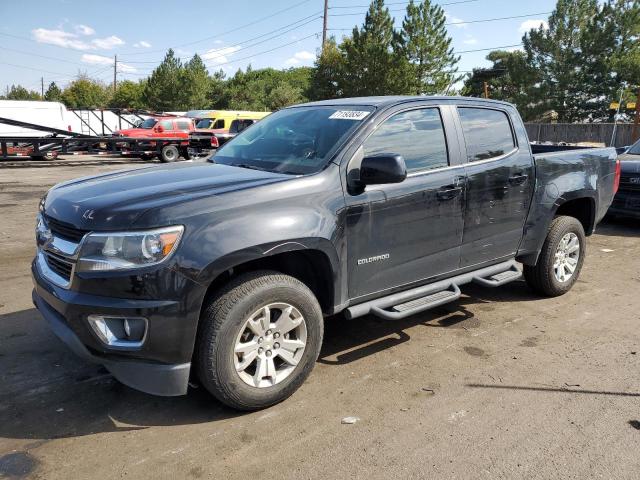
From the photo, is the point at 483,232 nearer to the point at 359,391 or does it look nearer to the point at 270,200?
the point at 359,391

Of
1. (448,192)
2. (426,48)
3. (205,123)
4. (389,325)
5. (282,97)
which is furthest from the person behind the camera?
(282,97)

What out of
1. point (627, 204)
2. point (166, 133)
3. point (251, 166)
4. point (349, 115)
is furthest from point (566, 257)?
point (166, 133)

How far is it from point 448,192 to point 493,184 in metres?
0.58

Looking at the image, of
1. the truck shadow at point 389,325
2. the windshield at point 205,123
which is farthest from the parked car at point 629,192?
the windshield at point 205,123

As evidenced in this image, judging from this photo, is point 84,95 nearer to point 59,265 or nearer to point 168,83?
point 168,83

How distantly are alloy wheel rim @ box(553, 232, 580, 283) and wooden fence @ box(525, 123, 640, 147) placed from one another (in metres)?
26.6

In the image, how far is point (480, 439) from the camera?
2.92m

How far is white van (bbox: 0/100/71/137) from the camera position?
22359 millimetres

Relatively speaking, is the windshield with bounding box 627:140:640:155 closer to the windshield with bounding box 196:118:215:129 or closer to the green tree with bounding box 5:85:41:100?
the windshield with bounding box 196:118:215:129

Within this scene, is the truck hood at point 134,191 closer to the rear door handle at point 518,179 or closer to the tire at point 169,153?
the rear door handle at point 518,179

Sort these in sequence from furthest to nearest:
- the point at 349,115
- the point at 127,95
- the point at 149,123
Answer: the point at 127,95
the point at 149,123
the point at 349,115

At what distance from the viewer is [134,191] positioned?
122 inches

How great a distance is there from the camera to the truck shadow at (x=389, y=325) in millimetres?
4047

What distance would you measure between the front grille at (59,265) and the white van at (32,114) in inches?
873
